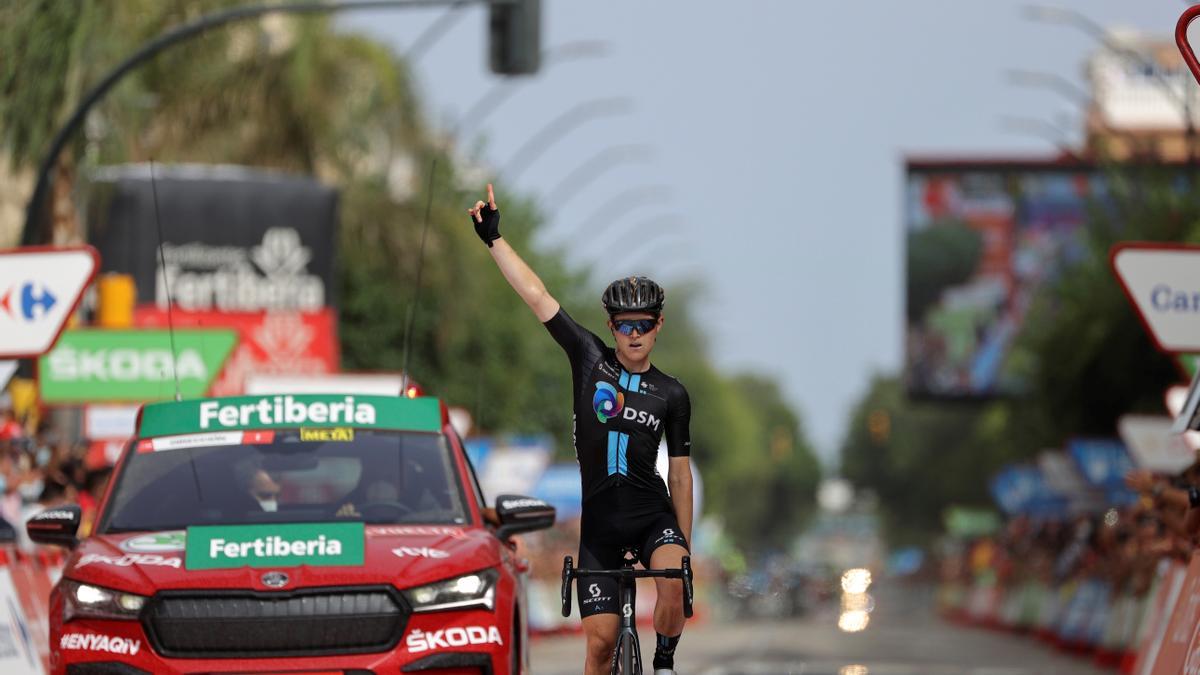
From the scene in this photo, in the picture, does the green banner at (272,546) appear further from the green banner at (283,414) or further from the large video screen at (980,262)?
Answer: the large video screen at (980,262)

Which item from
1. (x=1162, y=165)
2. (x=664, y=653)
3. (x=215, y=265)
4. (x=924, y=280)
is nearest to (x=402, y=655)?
(x=664, y=653)

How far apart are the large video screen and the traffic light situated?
47374 millimetres

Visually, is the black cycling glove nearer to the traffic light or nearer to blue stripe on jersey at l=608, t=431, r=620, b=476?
blue stripe on jersey at l=608, t=431, r=620, b=476

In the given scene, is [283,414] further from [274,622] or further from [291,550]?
[274,622]

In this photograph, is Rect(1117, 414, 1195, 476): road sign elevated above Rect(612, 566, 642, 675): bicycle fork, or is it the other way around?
Rect(612, 566, 642, 675): bicycle fork

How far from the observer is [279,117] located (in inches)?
1548

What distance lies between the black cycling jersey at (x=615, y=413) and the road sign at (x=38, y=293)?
6.79m

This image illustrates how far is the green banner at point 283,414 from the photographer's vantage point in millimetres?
11172

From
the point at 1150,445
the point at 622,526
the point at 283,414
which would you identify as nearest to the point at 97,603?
the point at 283,414

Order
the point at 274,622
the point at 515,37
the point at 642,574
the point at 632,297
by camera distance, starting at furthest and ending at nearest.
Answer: the point at 515,37, the point at 274,622, the point at 632,297, the point at 642,574

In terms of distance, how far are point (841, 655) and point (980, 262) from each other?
141 ft

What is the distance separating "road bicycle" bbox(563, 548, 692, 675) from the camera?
30.9ft

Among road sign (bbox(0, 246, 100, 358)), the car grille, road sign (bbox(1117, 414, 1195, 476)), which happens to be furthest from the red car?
road sign (bbox(1117, 414, 1195, 476))

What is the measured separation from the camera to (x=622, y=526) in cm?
981
